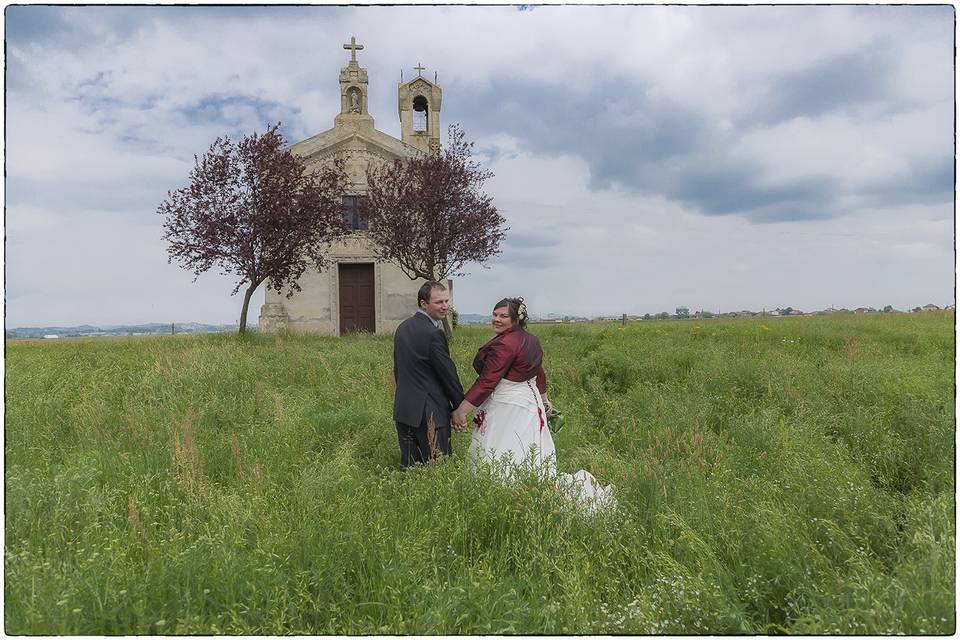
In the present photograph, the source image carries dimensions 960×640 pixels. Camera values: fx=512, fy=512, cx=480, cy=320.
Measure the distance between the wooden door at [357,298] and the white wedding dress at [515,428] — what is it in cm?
Result: 1879

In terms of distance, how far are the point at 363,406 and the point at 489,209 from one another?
15.0m

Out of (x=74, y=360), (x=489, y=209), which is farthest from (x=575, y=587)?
(x=489, y=209)

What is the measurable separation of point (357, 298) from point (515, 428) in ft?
64.1

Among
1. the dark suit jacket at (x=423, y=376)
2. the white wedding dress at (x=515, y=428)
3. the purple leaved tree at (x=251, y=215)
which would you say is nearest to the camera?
the white wedding dress at (x=515, y=428)

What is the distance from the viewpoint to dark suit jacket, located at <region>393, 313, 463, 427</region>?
4.79 meters

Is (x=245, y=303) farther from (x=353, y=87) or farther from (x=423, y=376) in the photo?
(x=423, y=376)

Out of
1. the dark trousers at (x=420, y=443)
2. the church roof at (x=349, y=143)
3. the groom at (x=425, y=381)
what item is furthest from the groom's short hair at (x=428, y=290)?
the church roof at (x=349, y=143)

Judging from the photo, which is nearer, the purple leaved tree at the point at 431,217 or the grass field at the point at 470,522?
the grass field at the point at 470,522

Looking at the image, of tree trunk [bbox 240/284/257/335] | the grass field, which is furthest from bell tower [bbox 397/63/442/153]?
the grass field

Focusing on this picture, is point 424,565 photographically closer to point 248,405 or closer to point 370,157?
point 248,405

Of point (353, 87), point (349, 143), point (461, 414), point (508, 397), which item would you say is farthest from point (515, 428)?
point (353, 87)

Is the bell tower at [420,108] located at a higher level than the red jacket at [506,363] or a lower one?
higher

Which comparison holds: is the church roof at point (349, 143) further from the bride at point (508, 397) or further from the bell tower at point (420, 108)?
the bride at point (508, 397)

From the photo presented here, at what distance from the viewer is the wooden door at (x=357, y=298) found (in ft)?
75.6
